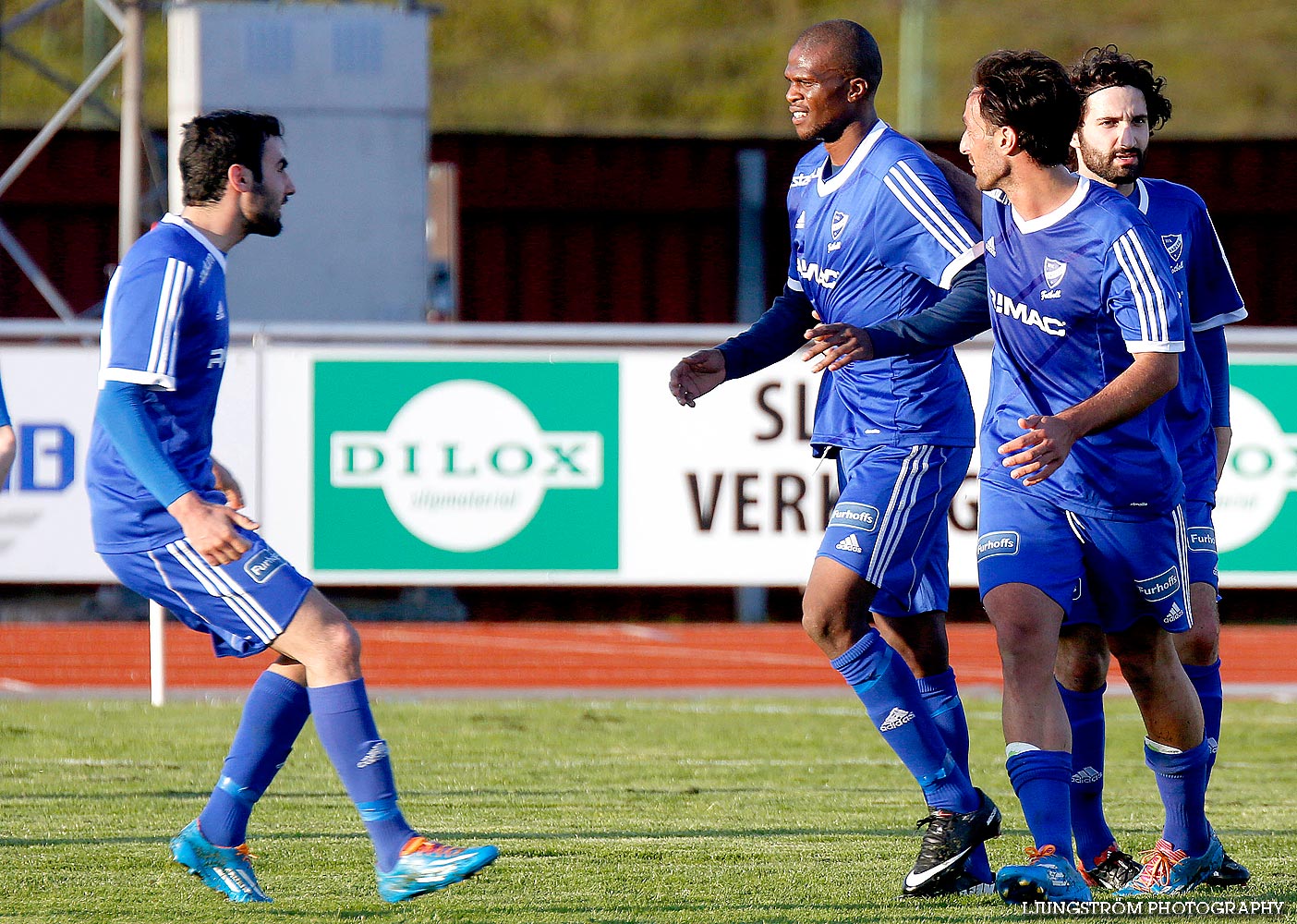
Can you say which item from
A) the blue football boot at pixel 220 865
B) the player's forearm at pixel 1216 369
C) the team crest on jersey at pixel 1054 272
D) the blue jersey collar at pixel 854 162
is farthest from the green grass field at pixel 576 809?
the blue jersey collar at pixel 854 162

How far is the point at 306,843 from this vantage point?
570cm

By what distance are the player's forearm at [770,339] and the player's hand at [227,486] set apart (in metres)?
1.41

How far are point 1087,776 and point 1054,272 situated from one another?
4.59 feet

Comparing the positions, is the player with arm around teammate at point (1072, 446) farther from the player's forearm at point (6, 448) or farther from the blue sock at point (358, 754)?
the player's forearm at point (6, 448)

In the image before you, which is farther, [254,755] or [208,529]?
[254,755]

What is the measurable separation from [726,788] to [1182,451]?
2.37 metres

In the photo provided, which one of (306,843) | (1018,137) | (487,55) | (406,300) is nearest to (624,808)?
(306,843)

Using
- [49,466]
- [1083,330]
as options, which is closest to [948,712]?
[1083,330]

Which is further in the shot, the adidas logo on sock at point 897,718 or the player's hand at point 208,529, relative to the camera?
the adidas logo on sock at point 897,718

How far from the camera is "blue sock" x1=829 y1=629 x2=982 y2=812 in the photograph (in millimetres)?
5105

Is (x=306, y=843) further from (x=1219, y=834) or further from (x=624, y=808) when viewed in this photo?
(x=1219, y=834)

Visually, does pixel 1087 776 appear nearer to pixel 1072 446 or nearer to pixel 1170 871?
pixel 1170 871

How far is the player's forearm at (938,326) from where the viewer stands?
4.92 metres

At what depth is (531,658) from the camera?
12406mm
